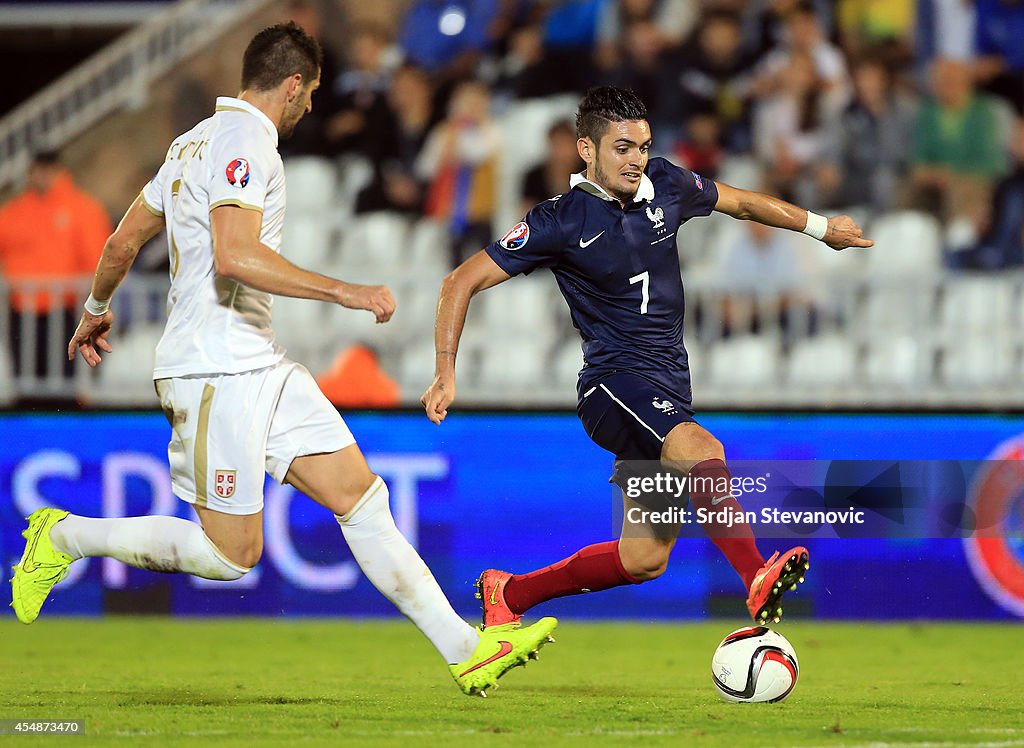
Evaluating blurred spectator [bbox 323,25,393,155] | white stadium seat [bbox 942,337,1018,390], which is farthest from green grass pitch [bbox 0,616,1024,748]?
blurred spectator [bbox 323,25,393,155]

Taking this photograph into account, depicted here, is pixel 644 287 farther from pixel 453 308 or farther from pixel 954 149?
pixel 954 149

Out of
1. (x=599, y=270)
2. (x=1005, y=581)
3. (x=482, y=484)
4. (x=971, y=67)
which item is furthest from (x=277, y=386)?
(x=971, y=67)

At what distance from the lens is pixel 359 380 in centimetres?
1048

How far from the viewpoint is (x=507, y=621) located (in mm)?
6445

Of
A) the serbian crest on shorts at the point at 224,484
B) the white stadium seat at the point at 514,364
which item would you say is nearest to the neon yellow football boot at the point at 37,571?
the serbian crest on shorts at the point at 224,484

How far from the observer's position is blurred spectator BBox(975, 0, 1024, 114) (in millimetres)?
12898

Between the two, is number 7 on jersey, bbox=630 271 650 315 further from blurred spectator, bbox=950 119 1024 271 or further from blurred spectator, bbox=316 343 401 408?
blurred spectator, bbox=950 119 1024 271

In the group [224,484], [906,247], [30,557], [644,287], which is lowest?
[30,557]

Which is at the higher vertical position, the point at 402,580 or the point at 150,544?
the point at 150,544

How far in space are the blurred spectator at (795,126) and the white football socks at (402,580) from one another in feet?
23.1

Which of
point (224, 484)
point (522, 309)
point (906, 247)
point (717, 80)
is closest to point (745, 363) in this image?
point (522, 309)

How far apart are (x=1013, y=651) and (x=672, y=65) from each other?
6.15 metres

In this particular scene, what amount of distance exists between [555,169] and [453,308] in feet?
20.0

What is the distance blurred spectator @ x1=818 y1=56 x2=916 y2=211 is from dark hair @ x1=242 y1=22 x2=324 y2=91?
7.03 metres
